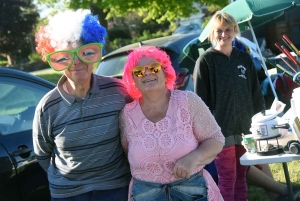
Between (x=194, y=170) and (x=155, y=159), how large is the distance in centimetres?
21

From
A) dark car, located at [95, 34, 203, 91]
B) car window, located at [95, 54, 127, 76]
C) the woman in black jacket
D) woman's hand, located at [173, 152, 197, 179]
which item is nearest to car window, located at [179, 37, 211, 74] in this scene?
dark car, located at [95, 34, 203, 91]

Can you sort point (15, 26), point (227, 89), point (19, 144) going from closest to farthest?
point (19, 144), point (227, 89), point (15, 26)

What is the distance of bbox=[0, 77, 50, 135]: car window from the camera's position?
3605 millimetres

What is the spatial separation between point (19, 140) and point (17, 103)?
1.44 ft

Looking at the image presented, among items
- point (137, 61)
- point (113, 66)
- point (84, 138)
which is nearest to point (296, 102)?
point (137, 61)

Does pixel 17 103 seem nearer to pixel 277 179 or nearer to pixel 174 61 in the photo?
pixel 174 61

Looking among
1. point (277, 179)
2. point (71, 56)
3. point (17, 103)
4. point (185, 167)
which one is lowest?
point (277, 179)

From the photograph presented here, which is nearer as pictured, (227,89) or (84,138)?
(84,138)

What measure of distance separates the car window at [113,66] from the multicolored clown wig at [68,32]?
13.3 ft

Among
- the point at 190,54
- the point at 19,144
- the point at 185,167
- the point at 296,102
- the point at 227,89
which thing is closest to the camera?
the point at 185,167

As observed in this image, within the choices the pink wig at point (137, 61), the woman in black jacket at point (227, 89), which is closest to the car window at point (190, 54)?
the woman in black jacket at point (227, 89)

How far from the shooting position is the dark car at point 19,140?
3264 mm

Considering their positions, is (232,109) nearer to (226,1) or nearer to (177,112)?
(177,112)

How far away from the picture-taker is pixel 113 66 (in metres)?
6.89
